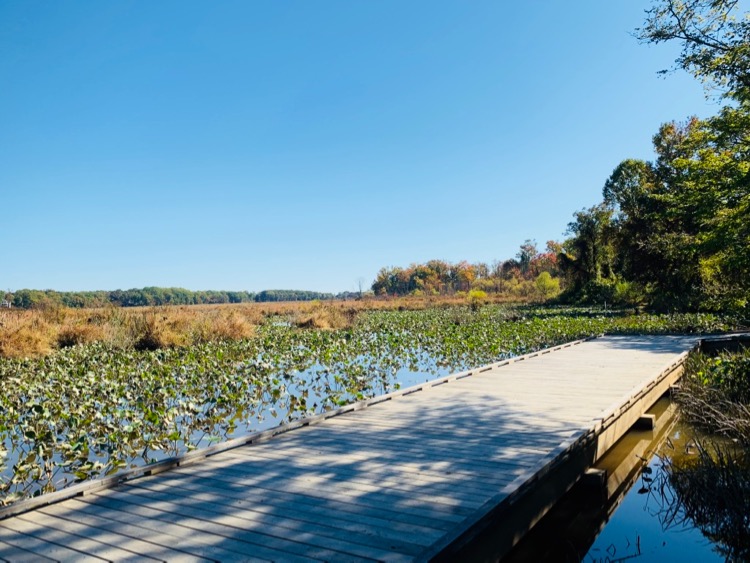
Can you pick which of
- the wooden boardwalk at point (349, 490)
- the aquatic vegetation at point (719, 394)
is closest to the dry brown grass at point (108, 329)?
the wooden boardwalk at point (349, 490)

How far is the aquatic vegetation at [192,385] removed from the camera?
5.67 metres

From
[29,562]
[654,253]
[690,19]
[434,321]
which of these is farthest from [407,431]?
[654,253]

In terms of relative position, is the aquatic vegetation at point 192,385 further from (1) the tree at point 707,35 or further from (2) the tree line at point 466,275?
(2) the tree line at point 466,275

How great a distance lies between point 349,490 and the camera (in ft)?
12.1

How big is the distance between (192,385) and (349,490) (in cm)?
641

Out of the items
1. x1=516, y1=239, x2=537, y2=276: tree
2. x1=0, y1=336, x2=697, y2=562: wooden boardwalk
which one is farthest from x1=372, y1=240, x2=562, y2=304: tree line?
x1=0, y1=336, x2=697, y2=562: wooden boardwalk

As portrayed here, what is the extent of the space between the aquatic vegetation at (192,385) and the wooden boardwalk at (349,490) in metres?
1.31

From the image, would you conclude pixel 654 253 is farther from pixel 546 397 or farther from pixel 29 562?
pixel 29 562

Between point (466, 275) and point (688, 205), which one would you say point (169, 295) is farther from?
point (688, 205)

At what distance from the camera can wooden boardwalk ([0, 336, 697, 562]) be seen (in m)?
2.85

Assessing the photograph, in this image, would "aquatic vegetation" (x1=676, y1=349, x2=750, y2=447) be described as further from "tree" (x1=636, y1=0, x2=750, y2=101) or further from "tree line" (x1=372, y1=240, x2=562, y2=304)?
"tree line" (x1=372, y1=240, x2=562, y2=304)

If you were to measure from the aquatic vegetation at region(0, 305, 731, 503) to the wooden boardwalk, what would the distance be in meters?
1.31

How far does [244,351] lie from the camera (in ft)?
46.2

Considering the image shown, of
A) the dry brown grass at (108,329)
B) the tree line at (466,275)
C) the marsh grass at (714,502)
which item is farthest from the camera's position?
the tree line at (466,275)
